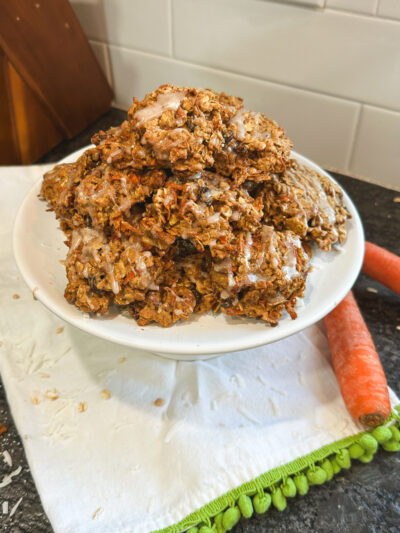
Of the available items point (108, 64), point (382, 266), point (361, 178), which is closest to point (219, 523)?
point (382, 266)

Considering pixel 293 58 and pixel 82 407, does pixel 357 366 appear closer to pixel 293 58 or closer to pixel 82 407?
pixel 82 407

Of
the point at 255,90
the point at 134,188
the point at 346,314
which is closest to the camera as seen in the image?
the point at 134,188

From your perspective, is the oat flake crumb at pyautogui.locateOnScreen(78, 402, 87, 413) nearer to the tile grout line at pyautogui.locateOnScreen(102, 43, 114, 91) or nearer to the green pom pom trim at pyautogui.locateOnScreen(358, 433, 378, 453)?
the green pom pom trim at pyautogui.locateOnScreen(358, 433, 378, 453)

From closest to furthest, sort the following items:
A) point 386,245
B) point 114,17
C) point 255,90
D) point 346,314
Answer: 1. point 346,314
2. point 386,245
3. point 255,90
4. point 114,17

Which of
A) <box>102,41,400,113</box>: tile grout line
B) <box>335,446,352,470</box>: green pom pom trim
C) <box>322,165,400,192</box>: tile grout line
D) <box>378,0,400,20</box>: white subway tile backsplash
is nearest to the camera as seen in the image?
<box>335,446,352,470</box>: green pom pom trim

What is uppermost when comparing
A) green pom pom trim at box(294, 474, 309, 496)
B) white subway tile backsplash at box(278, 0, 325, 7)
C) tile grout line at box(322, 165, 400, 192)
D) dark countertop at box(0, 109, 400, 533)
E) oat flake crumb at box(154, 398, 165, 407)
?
white subway tile backsplash at box(278, 0, 325, 7)

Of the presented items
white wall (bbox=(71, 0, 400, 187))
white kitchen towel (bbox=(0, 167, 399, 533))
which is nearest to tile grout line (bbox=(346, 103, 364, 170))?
white wall (bbox=(71, 0, 400, 187))

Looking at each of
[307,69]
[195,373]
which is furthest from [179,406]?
[307,69]

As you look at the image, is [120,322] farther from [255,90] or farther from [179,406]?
[255,90]
